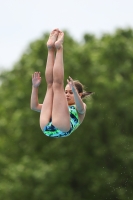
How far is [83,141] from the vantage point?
95.3 ft

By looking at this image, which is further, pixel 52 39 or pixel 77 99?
pixel 52 39

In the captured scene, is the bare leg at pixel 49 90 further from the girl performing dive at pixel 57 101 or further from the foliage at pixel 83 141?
the foliage at pixel 83 141

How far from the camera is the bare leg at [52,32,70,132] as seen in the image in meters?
11.2

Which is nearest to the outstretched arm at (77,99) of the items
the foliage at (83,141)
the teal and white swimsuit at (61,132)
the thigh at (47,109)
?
the teal and white swimsuit at (61,132)

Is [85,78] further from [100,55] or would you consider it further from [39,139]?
[39,139]

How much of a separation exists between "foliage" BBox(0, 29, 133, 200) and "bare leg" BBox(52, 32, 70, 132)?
1645 centimetres

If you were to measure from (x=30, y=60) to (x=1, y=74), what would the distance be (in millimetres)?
3160

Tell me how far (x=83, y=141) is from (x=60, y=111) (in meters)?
17.9

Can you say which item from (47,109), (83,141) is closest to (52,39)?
(47,109)

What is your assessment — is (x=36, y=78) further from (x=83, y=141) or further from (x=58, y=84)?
(x=83, y=141)

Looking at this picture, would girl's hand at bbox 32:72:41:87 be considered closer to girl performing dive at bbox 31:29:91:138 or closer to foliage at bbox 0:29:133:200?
girl performing dive at bbox 31:29:91:138

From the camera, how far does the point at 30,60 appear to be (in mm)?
29453

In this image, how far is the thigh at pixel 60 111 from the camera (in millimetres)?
11211

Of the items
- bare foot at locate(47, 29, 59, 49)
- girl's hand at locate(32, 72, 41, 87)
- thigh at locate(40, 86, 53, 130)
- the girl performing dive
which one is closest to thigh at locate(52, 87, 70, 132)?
the girl performing dive
